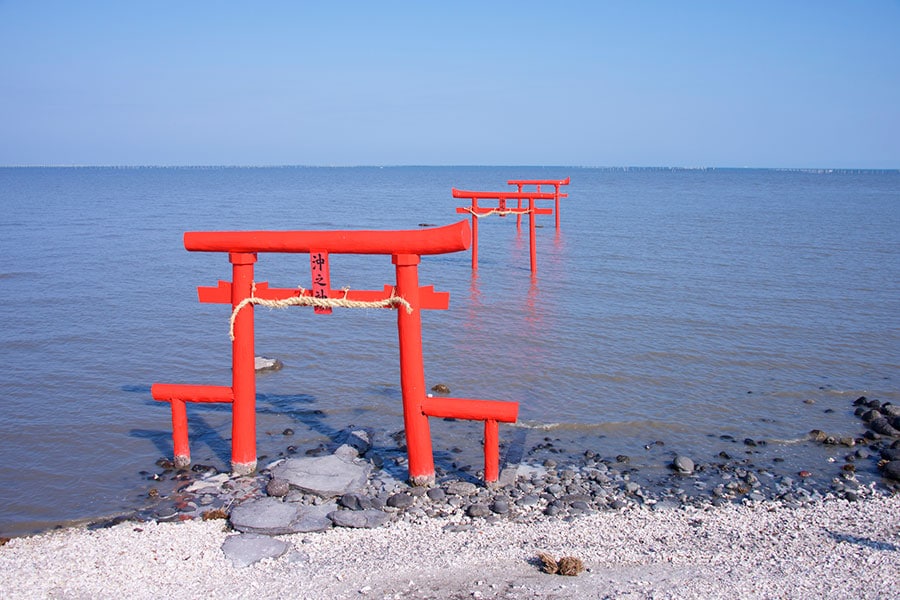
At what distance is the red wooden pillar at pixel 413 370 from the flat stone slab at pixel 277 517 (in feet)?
3.07

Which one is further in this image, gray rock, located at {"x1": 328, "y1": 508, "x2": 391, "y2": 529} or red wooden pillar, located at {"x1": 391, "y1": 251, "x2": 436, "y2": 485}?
red wooden pillar, located at {"x1": 391, "y1": 251, "x2": 436, "y2": 485}

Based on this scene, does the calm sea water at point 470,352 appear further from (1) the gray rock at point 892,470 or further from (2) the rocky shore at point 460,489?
(1) the gray rock at point 892,470

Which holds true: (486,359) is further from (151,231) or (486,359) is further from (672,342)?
(151,231)

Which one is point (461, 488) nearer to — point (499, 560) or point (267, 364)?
point (499, 560)

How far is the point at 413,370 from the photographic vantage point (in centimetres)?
712

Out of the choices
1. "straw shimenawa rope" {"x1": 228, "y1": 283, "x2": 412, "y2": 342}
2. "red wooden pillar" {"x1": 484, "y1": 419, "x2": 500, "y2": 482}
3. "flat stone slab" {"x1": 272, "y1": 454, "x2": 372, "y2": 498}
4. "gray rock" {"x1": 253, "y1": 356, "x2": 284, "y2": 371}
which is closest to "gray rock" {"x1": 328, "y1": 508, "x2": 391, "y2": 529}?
"flat stone slab" {"x1": 272, "y1": 454, "x2": 372, "y2": 498}

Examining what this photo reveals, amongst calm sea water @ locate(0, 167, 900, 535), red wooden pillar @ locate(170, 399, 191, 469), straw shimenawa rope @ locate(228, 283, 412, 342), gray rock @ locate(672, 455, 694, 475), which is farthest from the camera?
calm sea water @ locate(0, 167, 900, 535)

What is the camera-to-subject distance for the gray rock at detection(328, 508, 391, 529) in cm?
668

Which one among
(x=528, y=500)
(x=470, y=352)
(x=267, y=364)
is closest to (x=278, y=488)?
(x=528, y=500)

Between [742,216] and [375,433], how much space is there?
40213 mm

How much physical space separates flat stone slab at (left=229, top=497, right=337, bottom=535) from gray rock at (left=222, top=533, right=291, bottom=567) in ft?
0.40

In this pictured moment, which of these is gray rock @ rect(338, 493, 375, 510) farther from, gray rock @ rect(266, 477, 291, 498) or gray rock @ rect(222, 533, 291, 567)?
gray rock @ rect(222, 533, 291, 567)

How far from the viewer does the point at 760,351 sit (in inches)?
523

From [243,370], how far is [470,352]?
6.16m
